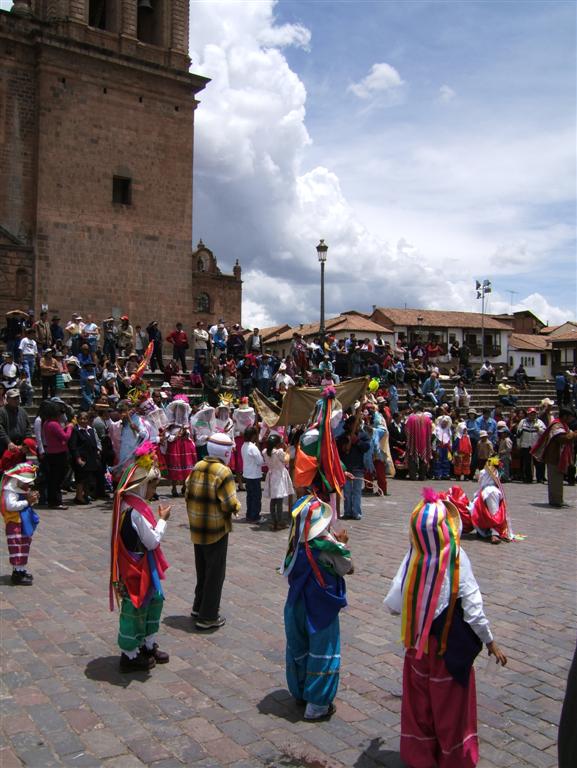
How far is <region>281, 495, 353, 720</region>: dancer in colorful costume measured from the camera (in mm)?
4617

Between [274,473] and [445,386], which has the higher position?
[445,386]

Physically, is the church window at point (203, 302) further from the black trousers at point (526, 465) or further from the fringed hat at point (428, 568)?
the fringed hat at point (428, 568)

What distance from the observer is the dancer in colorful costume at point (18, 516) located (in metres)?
7.29

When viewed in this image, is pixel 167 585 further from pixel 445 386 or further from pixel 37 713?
pixel 445 386

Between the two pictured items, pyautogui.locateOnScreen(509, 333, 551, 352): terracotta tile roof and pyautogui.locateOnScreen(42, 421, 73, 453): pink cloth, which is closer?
pyautogui.locateOnScreen(42, 421, 73, 453): pink cloth

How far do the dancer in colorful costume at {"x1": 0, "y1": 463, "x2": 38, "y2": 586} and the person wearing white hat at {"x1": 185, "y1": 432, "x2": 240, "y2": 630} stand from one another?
2156 mm

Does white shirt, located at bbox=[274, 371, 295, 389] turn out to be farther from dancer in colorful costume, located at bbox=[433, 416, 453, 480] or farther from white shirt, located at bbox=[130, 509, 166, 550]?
white shirt, located at bbox=[130, 509, 166, 550]

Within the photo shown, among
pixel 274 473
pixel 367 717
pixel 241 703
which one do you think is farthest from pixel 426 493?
pixel 274 473

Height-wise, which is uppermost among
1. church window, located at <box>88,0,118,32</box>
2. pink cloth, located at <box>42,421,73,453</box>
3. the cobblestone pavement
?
church window, located at <box>88,0,118,32</box>

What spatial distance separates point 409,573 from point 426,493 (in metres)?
0.49

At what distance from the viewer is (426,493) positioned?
409 cm

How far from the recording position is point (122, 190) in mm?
25875

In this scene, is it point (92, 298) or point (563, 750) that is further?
point (92, 298)

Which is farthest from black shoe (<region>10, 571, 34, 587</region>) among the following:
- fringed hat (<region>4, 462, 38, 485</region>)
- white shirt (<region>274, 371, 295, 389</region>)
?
white shirt (<region>274, 371, 295, 389</region>)
